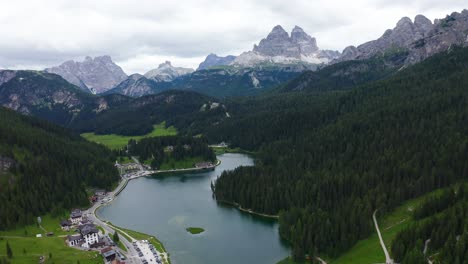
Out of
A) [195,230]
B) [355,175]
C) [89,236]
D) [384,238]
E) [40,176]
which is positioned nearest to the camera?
[384,238]

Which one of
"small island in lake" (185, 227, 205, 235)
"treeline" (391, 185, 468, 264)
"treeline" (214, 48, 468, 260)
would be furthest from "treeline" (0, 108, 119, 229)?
"treeline" (391, 185, 468, 264)

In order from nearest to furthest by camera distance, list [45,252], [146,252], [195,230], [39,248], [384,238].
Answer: [45,252], [384,238], [39,248], [146,252], [195,230]

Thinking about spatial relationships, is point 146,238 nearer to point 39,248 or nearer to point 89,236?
point 89,236

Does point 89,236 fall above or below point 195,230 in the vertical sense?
above

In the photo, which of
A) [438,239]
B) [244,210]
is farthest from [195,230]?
[438,239]

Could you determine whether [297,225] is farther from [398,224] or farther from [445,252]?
[445,252]

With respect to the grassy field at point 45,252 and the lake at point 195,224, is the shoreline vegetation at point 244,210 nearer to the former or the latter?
the lake at point 195,224
